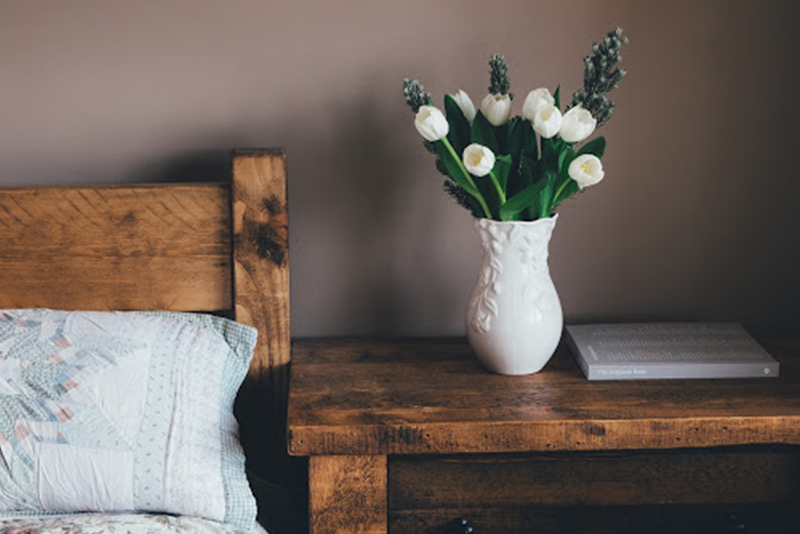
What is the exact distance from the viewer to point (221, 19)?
5.16 feet

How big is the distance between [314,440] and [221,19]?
75cm

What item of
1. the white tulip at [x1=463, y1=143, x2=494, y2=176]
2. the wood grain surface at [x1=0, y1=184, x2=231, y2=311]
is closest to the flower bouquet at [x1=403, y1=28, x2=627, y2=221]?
the white tulip at [x1=463, y1=143, x2=494, y2=176]

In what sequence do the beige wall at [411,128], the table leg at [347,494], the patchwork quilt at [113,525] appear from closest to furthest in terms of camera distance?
the patchwork quilt at [113,525]
the table leg at [347,494]
the beige wall at [411,128]

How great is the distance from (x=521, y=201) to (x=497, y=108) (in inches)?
5.9

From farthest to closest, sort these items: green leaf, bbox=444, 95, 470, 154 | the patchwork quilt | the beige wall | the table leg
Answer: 1. the beige wall
2. green leaf, bbox=444, 95, 470, 154
3. the table leg
4. the patchwork quilt

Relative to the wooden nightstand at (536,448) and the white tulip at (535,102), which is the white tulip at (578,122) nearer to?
the white tulip at (535,102)

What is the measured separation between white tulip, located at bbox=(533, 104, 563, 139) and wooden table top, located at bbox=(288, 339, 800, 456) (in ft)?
1.32

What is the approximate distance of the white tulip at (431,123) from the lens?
133 centimetres

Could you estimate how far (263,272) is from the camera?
60.6 inches

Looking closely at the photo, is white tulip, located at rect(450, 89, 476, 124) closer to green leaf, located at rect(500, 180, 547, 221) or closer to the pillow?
green leaf, located at rect(500, 180, 547, 221)

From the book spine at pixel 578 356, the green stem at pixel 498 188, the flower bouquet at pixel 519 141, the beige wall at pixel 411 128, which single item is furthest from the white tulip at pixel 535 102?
the book spine at pixel 578 356

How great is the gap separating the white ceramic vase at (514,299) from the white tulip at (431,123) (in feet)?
0.54

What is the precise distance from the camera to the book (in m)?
1.46

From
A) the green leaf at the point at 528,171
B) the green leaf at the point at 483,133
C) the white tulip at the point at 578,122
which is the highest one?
the white tulip at the point at 578,122
